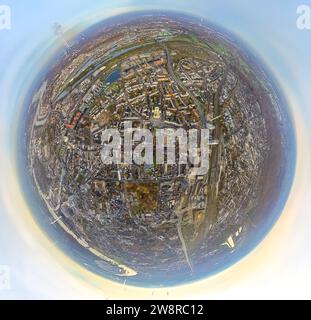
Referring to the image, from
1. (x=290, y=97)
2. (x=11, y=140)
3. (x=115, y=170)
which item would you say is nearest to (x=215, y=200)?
(x=115, y=170)

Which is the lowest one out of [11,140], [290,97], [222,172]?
[222,172]

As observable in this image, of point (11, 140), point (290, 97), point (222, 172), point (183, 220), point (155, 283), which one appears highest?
point (290, 97)

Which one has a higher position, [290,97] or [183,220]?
[290,97]

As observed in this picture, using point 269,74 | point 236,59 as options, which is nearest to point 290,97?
point 269,74

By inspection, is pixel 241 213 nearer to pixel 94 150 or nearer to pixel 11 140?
pixel 94 150

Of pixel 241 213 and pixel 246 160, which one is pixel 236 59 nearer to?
pixel 246 160

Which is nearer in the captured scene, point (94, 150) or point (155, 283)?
point (94, 150)
